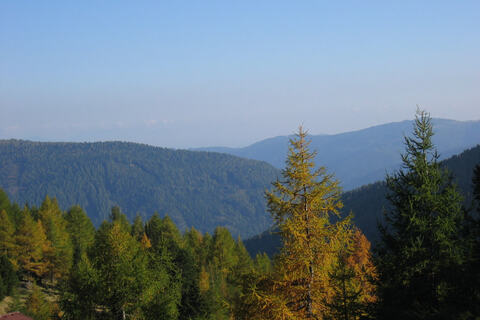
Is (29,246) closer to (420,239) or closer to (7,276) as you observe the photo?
(7,276)

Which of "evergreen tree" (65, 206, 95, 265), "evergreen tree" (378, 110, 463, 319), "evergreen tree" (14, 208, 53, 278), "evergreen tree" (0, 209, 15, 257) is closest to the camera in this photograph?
"evergreen tree" (378, 110, 463, 319)

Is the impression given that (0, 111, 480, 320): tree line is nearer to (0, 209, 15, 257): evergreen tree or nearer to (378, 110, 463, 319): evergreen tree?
(378, 110, 463, 319): evergreen tree

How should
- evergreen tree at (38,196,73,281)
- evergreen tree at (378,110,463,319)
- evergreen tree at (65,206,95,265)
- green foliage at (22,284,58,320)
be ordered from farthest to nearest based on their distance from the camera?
evergreen tree at (65,206,95,265), evergreen tree at (38,196,73,281), green foliage at (22,284,58,320), evergreen tree at (378,110,463,319)

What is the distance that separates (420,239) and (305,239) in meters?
4.18

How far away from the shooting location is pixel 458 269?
42.0ft

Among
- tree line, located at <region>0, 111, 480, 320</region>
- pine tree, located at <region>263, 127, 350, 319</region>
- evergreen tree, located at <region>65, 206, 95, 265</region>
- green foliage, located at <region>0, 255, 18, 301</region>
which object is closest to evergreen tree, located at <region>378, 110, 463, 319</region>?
tree line, located at <region>0, 111, 480, 320</region>

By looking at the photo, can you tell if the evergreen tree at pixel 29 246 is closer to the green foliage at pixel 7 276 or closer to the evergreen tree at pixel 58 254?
the evergreen tree at pixel 58 254

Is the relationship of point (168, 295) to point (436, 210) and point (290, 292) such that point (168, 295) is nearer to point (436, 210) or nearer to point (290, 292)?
point (290, 292)

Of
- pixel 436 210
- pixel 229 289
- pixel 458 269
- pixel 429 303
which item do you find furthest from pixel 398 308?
pixel 229 289

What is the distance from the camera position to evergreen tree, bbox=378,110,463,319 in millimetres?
13305

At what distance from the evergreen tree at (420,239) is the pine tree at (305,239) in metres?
2.17

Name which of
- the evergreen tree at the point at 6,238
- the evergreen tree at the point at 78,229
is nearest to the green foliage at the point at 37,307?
the evergreen tree at the point at 6,238

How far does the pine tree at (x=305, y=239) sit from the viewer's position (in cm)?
1625

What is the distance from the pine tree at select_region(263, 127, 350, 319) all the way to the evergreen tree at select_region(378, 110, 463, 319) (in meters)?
2.17
